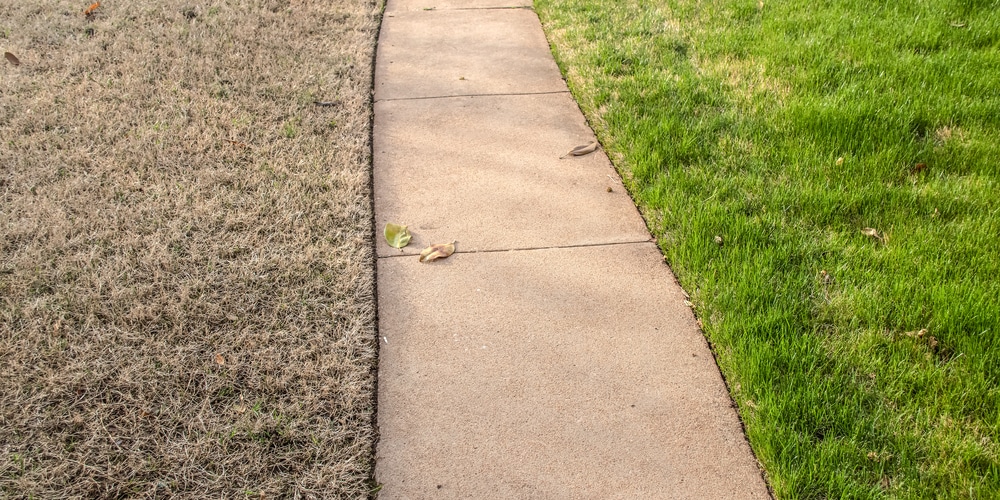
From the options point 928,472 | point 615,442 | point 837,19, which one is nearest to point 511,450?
point 615,442

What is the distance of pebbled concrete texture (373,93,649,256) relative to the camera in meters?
3.77

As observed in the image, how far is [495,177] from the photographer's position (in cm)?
424

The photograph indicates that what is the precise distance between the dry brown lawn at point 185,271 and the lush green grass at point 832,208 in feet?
4.58

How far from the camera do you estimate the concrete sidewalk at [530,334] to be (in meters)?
2.51

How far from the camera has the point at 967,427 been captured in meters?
2.56

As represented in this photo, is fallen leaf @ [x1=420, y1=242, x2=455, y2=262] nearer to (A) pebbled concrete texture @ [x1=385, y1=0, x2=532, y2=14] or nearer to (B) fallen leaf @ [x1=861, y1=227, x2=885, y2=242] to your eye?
(B) fallen leaf @ [x1=861, y1=227, x2=885, y2=242]

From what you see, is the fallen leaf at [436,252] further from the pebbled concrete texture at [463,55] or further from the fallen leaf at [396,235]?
the pebbled concrete texture at [463,55]

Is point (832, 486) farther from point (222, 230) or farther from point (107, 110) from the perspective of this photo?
point (107, 110)

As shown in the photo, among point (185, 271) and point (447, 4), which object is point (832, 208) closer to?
point (185, 271)

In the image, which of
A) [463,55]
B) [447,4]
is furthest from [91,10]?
[463,55]

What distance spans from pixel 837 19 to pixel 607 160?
258 centimetres

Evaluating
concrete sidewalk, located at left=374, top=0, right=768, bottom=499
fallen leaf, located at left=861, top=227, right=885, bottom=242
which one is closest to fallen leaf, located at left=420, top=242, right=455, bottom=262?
concrete sidewalk, located at left=374, top=0, right=768, bottom=499

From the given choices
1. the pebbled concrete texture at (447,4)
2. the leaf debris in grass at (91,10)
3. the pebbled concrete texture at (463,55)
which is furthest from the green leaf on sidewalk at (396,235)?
the leaf debris in grass at (91,10)

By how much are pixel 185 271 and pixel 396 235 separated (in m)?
0.92
